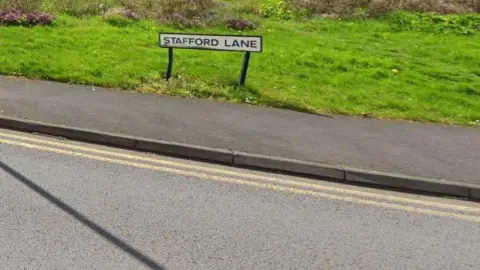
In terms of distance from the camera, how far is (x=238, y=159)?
217 inches

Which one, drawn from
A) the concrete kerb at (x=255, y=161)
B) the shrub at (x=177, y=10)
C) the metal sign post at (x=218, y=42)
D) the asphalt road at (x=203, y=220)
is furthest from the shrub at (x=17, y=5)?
the asphalt road at (x=203, y=220)

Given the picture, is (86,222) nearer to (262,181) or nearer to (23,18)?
(262,181)

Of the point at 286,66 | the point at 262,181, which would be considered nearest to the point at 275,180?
the point at 262,181

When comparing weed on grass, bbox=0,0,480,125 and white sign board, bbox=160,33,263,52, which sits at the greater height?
white sign board, bbox=160,33,263,52

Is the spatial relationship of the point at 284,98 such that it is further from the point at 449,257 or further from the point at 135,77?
the point at 449,257

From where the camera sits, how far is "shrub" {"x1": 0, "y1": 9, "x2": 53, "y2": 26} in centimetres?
1275

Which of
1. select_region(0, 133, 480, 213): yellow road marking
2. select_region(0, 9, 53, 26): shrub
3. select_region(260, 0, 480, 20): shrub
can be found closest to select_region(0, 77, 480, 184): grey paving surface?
select_region(0, 133, 480, 213): yellow road marking

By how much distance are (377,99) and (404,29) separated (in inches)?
352

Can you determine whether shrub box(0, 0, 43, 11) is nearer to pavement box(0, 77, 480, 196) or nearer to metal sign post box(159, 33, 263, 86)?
pavement box(0, 77, 480, 196)

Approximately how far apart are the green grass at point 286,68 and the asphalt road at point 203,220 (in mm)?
3172

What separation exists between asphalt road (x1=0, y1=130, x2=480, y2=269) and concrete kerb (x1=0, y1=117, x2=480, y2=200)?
0.57 ft

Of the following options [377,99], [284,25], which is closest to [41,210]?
[377,99]

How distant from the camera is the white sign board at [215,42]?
8.15 m

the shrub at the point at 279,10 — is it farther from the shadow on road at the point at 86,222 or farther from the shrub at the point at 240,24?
the shadow on road at the point at 86,222
